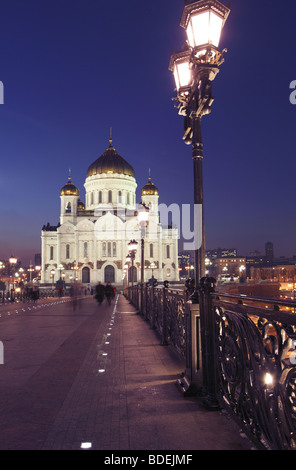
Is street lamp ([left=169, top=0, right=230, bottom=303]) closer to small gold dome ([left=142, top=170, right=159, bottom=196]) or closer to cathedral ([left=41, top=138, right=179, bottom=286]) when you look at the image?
cathedral ([left=41, top=138, right=179, bottom=286])

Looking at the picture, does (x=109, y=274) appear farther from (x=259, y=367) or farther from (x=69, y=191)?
(x=259, y=367)

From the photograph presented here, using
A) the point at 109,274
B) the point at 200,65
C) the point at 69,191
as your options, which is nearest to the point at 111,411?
the point at 200,65

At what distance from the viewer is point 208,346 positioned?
5109mm

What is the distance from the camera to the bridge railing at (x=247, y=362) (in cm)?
299

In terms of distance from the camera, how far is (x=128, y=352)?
902 centimetres

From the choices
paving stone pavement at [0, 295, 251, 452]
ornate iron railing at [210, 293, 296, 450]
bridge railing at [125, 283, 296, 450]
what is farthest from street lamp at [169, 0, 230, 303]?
paving stone pavement at [0, 295, 251, 452]

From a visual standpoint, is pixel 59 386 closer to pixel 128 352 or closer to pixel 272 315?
pixel 128 352

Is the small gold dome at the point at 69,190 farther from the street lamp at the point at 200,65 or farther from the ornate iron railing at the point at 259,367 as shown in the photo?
the ornate iron railing at the point at 259,367

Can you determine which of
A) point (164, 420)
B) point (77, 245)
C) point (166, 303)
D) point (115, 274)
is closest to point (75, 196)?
point (77, 245)

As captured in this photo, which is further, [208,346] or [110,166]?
[110,166]

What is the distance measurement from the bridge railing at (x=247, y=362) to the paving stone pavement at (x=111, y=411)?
0.26 m

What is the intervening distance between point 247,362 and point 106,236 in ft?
257

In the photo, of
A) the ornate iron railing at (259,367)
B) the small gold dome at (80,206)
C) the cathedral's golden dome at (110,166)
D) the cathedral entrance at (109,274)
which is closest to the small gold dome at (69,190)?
the small gold dome at (80,206)
